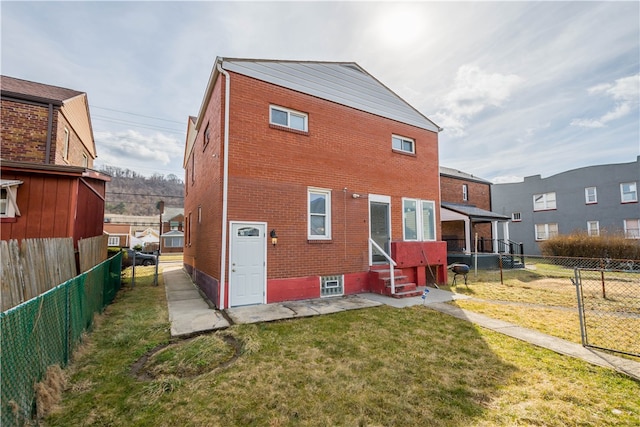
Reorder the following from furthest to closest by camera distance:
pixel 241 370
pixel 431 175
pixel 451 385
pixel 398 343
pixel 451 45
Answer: pixel 431 175
pixel 451 45
pixel 398 343
pixel 241 370
pixel 451 385

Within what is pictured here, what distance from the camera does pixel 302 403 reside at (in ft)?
10.5

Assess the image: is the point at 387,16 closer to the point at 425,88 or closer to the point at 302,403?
the point at 425,88

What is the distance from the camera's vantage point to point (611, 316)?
6879 millimetres

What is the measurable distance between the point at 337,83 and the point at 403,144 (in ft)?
12.5

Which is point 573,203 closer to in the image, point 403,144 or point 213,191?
point 403,144

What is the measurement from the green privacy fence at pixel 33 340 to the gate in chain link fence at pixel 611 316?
681cm

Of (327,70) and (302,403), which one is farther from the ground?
(327,70)

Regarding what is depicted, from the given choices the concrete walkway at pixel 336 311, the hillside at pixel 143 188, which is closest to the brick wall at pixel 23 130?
the concrete walkway at pixel 336 311

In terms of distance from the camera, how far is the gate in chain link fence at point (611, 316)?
4.86m

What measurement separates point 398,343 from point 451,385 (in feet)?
4.87

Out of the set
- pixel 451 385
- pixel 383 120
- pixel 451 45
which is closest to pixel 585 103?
pixel 451 45

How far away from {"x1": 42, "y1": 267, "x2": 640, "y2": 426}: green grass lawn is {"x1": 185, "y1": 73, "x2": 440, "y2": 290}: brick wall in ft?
9.87

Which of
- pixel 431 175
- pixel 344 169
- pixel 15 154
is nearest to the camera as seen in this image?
pixel 344 169

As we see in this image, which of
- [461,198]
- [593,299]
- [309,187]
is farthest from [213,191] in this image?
[461,198]
